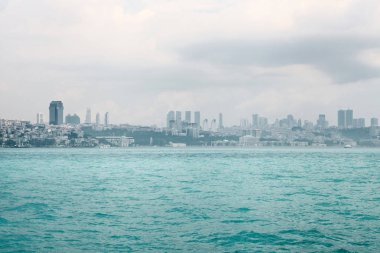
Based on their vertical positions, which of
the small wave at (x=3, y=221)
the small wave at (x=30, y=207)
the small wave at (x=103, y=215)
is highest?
the small wave at (x=103, y=215)

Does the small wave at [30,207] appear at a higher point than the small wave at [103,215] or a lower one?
lower


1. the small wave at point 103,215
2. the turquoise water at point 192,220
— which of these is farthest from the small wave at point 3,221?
the small wave at point 103,215

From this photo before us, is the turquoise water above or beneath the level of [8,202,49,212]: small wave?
above

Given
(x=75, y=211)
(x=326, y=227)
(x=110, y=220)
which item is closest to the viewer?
(x=326, y=227)

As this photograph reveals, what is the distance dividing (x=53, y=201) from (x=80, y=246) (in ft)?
45.8

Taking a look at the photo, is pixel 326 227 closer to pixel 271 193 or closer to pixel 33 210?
pixel 271 193

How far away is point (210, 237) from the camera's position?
58.0 feet

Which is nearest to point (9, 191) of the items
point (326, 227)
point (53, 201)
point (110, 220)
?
point (53, 201)

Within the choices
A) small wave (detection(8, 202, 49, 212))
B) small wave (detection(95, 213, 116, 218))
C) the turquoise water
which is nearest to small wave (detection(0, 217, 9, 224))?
the turquoise water

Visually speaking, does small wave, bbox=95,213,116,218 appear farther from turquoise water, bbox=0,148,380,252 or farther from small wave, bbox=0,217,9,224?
small wave, bbox=0,217,9,224

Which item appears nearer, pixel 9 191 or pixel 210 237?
pixel 210 237

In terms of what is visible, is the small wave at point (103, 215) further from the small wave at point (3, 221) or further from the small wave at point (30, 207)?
the small wave at point (3, 221)

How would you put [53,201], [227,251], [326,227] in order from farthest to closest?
[53,201]
[326,227]
[227,251]

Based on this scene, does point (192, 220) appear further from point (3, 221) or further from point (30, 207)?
point (30, 207)
